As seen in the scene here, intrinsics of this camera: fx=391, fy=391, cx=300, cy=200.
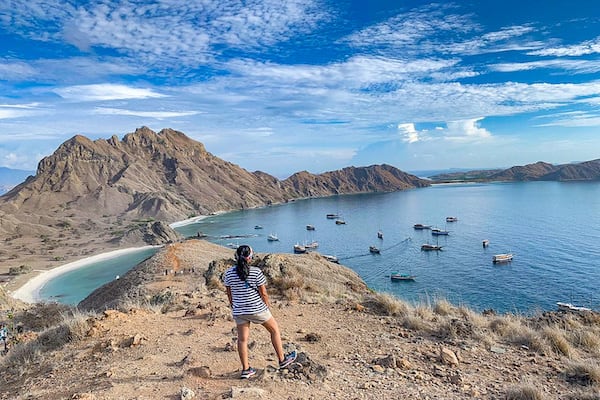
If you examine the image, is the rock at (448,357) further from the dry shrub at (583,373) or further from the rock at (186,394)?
the rock at (186,394)

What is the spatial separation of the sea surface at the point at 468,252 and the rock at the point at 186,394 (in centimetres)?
811

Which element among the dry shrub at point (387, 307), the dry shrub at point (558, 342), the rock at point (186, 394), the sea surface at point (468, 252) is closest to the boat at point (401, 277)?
the sea surface at point (468, 252)

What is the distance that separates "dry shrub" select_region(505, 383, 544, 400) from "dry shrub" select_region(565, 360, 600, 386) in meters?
1.14

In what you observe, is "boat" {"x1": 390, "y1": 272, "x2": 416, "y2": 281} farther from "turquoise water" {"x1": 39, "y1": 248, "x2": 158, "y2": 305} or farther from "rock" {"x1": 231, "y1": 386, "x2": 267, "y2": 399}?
"rock" {"x1": 231, "y1": 386, "x2": 267, "y2": 399}

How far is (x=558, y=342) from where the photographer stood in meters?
7.09

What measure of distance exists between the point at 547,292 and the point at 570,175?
198489 mm

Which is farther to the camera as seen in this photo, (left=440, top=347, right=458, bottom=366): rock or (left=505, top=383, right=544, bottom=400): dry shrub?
(left=440, top=347, right=458, bottom=366): rock

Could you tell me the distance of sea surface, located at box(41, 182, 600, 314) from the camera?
1346 inches

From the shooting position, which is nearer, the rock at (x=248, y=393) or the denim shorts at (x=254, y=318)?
the rock at (x=248, y=393)

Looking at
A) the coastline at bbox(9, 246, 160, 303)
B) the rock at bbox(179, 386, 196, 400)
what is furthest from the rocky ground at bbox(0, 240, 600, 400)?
the coastline at bbox(9, 246, 160, 303)

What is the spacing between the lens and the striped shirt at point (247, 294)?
5.09 meters

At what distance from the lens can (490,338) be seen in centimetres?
745

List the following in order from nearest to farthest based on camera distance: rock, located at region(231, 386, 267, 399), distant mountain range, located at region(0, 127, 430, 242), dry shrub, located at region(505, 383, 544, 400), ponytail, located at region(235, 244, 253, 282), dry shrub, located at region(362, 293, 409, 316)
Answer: rock, located at region(231, 386, 267, 399) < dry shrub, located at region(505, 383, 544, 400) < ponytail, located at region(235, 244, 253, 282) < dry shrub, located at region(362, 293, 409, 316) < distant mountain range, located at region(0, 127, 430, 242)

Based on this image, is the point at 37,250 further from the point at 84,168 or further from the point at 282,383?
the point at 282,383
